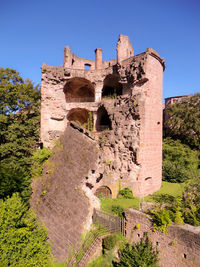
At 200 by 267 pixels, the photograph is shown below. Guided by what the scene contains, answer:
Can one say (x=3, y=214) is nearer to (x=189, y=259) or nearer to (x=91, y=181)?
(x=91, y=181)

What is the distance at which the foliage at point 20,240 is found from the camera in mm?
6227

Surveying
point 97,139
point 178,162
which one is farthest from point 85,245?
point 178,162

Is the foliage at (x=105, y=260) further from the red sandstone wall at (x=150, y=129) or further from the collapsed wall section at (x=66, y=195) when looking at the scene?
the red sandstone wall at (x=150, y=129)

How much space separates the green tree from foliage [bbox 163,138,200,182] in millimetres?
15609

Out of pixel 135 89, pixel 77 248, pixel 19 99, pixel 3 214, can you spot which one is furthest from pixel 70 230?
pixel 19 99

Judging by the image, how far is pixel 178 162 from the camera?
1989 centimetres

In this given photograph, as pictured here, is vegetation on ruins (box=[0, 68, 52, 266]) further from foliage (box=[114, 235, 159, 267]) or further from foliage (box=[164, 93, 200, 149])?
foliage (box=[164, 93, 200, 149])

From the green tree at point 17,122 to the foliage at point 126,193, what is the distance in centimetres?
802

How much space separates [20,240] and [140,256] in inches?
221

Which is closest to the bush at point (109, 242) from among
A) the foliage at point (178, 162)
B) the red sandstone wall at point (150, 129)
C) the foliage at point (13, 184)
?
the red sandstone wall at point (150, 129)

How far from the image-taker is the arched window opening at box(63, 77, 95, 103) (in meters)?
20.0

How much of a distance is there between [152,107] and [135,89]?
228 centimetres

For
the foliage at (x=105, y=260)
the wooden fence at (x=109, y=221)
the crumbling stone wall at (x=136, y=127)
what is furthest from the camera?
the crumbling stone wall at (x=136, y=127)

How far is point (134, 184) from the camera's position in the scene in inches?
513
